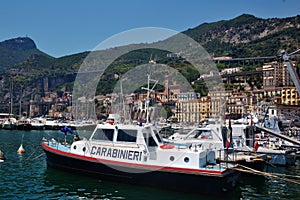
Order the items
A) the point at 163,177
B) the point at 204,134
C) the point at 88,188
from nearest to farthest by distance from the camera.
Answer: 1. the point at 163,177
2. the point at 88,188
3. the point at 204,134

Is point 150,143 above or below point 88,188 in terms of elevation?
above

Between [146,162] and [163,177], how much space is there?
112 centimetres

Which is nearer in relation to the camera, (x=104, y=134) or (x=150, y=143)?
(x=150, y=143)

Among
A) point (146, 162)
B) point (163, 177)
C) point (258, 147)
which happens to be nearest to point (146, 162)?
point (146, 162)

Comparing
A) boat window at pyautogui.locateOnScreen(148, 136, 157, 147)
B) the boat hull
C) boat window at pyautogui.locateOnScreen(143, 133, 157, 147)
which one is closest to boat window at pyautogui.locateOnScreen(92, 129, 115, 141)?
the boat hull

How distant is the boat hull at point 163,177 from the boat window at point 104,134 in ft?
4.27

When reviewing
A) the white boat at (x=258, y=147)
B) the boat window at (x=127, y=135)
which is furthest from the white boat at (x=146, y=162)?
the white boat at (x=258, y=147)

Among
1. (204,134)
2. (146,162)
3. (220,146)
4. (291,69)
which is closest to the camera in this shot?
(291,69)

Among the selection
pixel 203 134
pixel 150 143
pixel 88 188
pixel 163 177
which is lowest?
pixel 88 188

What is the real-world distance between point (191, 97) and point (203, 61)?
258 feet

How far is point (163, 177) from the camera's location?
15.1 meters

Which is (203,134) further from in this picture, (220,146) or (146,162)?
(146,162)

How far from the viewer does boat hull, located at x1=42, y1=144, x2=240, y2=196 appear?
14.1 m

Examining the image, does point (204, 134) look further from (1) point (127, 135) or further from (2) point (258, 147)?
(1) point (127, 135)
